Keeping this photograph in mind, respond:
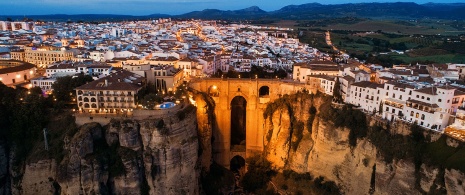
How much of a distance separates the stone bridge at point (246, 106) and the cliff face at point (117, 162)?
410 inches

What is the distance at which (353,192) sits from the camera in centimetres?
3597

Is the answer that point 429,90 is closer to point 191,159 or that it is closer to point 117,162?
point 191,159

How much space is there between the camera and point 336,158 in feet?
124

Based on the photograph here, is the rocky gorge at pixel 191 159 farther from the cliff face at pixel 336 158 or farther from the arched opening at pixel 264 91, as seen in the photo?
the arched opening at pixel 264 91

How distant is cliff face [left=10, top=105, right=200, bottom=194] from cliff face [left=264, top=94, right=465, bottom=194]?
42.4ft

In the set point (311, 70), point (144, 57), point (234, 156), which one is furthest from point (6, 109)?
point (311, 70)

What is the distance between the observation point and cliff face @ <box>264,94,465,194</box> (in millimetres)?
30094

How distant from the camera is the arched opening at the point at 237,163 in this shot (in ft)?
159

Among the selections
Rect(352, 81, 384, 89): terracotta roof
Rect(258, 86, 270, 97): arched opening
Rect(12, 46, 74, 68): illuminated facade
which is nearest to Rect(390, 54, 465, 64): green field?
Rect(258, 86, 270, 97): arched opening

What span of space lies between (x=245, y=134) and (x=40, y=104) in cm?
2463

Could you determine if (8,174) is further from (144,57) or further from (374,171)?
(374,171)

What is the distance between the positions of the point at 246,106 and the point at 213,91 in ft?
15.4

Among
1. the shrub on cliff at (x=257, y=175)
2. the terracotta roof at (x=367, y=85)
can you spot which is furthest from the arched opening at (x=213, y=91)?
the terracotta roof at (x=367, y=85)

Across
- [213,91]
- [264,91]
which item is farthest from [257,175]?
[213,91]
